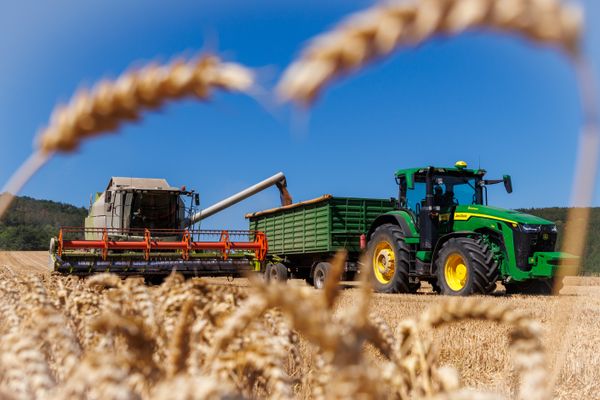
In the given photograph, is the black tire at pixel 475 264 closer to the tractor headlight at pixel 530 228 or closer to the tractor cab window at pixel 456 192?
the tractor headlight at pixel 530 228

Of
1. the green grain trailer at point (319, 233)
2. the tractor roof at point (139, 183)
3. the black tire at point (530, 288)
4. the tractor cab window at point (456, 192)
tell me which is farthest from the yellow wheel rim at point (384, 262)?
the tractor roof at point (139, 183)

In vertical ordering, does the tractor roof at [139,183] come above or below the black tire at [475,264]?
above

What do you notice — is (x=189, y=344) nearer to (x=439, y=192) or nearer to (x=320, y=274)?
(x=439, y=192)

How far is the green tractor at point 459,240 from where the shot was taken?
11578 millimetres

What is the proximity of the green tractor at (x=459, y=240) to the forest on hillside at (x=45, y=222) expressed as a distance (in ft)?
3.34

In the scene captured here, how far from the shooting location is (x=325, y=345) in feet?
1.72

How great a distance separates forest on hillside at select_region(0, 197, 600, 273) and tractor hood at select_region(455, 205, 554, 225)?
990mm

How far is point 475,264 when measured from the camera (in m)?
11.5

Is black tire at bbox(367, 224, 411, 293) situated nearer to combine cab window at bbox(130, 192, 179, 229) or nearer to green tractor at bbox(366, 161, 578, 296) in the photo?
green tractor at bbox(366, 161, 578, 296)

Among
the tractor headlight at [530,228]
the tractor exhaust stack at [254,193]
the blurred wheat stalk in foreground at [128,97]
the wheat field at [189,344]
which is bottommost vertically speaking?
the wheat field at [189,344]

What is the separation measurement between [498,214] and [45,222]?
88.5 metres

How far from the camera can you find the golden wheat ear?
0.47 metres

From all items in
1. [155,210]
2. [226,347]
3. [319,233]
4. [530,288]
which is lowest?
[530,288]

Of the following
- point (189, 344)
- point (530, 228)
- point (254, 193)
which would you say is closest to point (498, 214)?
point (530, 228)
